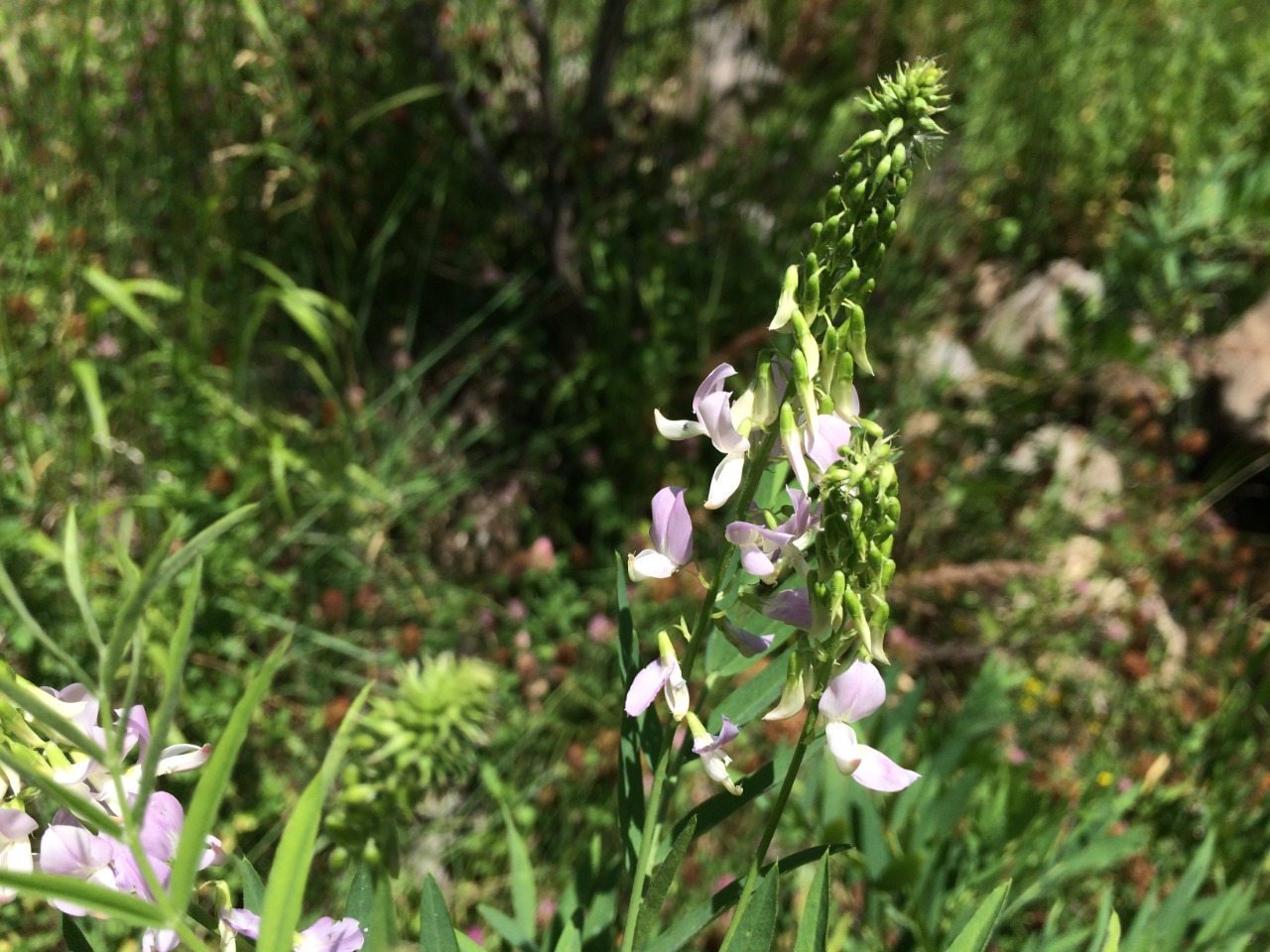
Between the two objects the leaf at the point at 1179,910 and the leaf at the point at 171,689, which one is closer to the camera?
the leaf at the point at 171,689

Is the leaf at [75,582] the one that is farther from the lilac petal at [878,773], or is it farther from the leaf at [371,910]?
the lilac petal at [878,773]

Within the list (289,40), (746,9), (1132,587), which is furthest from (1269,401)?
(289,40)

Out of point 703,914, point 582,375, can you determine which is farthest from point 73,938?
point 582,375

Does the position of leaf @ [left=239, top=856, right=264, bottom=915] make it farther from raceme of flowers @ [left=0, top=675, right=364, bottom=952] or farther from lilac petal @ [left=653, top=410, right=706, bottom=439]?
lilac petal @ [left=653, top=410, right=706, bottom=439]

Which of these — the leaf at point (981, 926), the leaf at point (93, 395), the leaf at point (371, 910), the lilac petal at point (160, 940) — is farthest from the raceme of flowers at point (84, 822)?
the leaf at point (93, 395)

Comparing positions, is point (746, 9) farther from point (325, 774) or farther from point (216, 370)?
point (325, 774)

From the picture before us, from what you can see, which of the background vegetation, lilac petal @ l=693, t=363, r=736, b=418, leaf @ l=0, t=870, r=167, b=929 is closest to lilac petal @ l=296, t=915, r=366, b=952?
leaf @ l=0, t=870, r=167, b=929

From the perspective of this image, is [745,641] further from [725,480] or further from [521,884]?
[521,884]
